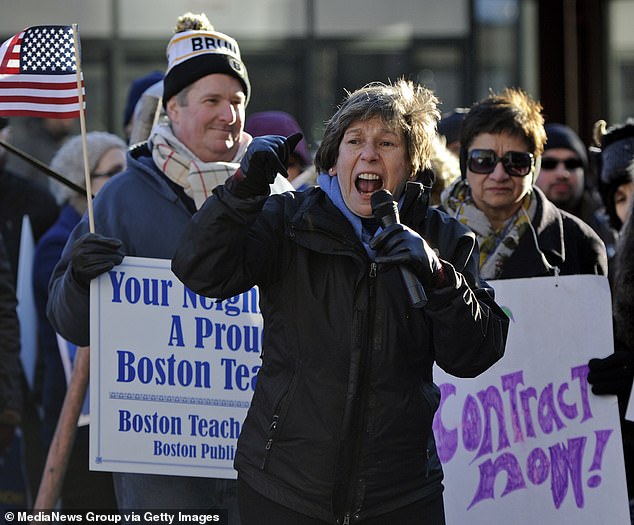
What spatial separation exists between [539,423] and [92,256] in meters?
1.69

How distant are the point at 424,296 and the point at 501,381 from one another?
62.1 inches

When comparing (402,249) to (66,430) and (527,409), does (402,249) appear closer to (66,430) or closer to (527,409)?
(527,409)

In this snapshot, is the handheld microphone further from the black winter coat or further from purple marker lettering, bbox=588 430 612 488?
purple marker lettering, bbox=588 430 612 488

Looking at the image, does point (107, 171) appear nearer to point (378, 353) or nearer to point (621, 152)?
point (621, 152)

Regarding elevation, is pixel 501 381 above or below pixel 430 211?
below

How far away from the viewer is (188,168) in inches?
183

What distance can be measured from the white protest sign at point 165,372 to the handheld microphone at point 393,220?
1382 millimetres

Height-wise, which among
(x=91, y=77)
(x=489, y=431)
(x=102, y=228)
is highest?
(x=91, y=77)

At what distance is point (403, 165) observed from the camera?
3.66m

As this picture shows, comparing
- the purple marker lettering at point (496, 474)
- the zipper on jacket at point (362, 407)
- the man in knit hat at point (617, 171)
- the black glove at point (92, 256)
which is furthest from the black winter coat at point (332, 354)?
the man in knit hat at point (617, 171)

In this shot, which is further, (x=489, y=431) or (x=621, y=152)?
(x=621, y=152)

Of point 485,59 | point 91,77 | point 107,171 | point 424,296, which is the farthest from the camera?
point 485,59

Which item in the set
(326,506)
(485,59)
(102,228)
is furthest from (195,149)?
(485,59)

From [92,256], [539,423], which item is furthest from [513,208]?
[92,256]
